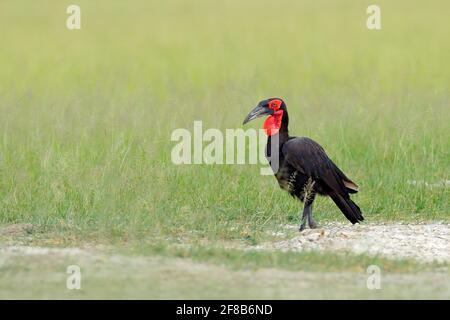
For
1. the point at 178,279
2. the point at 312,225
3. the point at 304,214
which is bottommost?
the point at 312,225

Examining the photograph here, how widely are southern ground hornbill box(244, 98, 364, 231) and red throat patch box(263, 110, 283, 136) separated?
7 cm

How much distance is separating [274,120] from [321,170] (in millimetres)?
776

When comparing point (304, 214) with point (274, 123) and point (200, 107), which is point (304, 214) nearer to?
point (274, 123)

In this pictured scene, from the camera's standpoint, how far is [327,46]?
22.0 metres

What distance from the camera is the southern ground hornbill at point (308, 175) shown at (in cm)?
1016

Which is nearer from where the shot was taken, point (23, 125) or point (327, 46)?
point (23, 125)

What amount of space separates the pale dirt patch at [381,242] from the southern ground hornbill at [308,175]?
0.98ft

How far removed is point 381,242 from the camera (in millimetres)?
9383

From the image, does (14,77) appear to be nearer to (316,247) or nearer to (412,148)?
(412,148)

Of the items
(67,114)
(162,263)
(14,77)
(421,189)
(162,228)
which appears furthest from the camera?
(14,77)

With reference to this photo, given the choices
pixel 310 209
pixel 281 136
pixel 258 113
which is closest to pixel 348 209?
pixel 310 209

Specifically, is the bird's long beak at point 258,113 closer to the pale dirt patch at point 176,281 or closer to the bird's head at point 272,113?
the bird's head at point 272,113

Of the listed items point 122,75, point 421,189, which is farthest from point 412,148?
point 122,75

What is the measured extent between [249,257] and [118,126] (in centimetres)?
569
